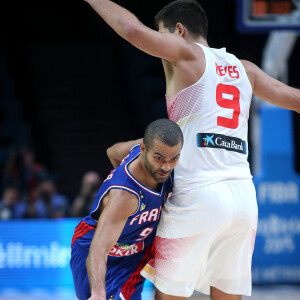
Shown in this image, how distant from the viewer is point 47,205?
29.3ft

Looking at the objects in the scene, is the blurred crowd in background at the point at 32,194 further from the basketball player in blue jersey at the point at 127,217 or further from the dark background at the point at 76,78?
the basketball player in blue jersey at the point at 127,217

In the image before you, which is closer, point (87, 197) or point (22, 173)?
point (87, 197)

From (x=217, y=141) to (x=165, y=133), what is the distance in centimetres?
33

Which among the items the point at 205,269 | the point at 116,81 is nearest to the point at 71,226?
the point at 205,269

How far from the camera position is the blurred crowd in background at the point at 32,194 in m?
8.44

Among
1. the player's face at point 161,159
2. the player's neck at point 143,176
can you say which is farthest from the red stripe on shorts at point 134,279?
the player's face at point 161,159

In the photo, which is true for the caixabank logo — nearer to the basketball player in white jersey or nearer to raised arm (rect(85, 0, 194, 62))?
the basketball player in white jersey

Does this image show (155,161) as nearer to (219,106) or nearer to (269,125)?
(219,106)

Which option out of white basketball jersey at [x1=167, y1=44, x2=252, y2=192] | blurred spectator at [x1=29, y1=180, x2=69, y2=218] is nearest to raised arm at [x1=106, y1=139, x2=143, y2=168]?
white basketball jersey at [x1=167, y1=44, x2=252, y2=192]

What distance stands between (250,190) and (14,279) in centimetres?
505

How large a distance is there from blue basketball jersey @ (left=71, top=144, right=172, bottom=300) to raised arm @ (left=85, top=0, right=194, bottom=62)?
0.65 meters

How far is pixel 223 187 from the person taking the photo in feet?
10.7

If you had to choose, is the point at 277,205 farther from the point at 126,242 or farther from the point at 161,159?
the point at 161,159

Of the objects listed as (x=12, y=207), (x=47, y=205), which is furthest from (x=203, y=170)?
(x=12, y=207)
